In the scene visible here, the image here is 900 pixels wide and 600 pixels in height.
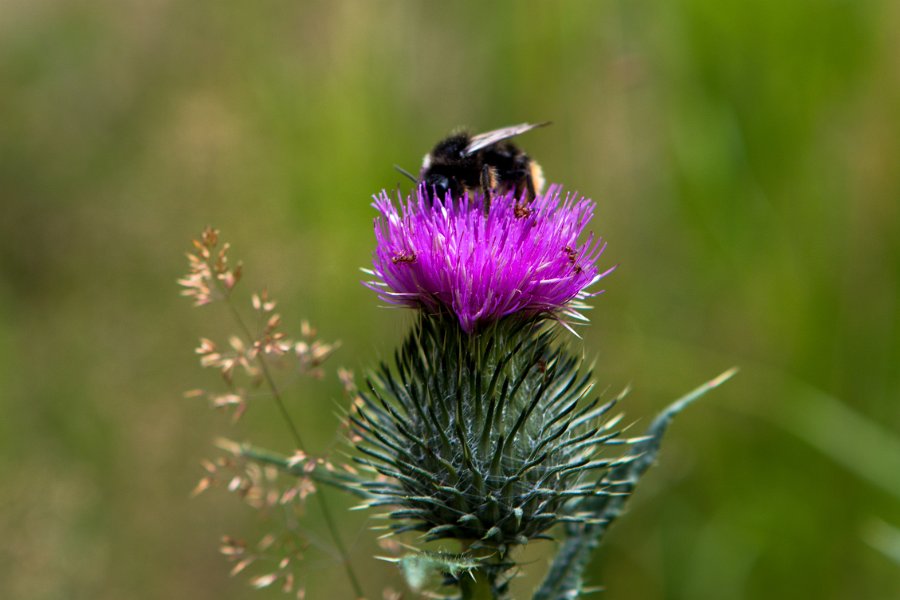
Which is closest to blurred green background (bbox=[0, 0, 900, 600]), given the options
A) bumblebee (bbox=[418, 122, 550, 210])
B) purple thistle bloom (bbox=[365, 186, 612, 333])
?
bumblebee (bbox=[418, 122, 550, 210])

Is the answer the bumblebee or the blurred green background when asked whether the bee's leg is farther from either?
the blurred green background

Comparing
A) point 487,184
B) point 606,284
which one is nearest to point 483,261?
point 487,184

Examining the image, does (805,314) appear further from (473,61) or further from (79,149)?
(79,149)

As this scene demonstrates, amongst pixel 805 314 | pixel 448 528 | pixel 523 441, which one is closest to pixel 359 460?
pixel 448 528

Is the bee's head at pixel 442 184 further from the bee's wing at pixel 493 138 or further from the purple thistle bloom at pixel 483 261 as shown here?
the purple thistle bloom at pixel 483 261

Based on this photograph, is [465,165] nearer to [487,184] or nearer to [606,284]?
[487,184]
